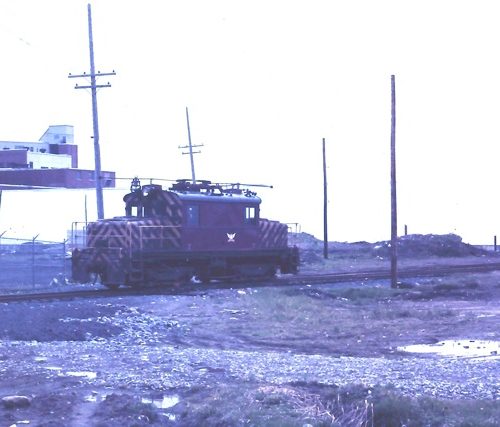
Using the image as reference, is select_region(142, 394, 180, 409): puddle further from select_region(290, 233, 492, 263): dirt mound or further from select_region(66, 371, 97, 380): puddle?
select_region(290, 233, 492, 263): dirt mound

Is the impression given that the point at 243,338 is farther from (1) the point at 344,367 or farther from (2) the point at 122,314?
(1) the point at 344,367

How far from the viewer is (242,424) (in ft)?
32.2

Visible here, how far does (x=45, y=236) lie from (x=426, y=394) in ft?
167

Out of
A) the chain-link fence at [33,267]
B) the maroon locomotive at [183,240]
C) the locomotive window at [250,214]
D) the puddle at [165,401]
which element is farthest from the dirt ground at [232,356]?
the chain-link fence at [33,267]

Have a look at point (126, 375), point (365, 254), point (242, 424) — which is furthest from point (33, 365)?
point (365, 254)

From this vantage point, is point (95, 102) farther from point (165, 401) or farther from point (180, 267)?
point (165, 401)

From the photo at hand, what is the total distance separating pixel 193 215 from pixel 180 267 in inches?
78.5

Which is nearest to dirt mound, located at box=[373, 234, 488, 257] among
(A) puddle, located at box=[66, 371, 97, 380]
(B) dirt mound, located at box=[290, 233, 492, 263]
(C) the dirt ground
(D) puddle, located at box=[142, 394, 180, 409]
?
(B) dirt mound, located at box=[290, 233, 492, 263]

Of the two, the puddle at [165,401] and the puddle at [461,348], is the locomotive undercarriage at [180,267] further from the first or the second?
the puddle at [165,401]

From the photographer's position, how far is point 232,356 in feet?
49.6

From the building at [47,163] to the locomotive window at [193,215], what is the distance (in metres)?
29.9

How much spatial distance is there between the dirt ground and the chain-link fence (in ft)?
32.3

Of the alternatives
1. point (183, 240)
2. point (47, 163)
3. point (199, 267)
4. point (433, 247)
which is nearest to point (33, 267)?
point (183, 240)

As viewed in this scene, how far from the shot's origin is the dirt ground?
417 inches
